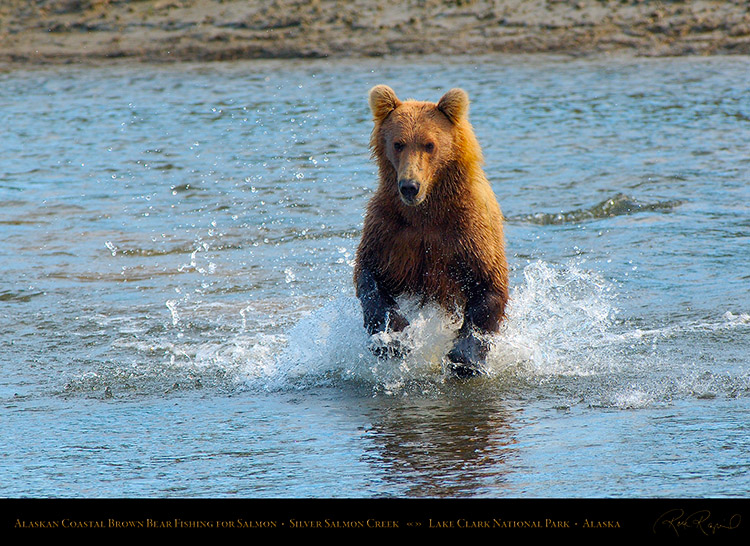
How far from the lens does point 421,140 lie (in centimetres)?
605

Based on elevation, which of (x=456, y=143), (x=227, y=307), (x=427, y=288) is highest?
(x=456, y=143)

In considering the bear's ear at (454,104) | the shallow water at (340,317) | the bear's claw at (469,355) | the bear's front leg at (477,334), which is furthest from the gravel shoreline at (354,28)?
the bear's claw at (469,355)

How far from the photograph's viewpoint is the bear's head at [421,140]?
601cm

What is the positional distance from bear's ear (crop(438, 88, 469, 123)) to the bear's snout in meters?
0.62

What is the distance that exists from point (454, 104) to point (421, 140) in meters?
0.35

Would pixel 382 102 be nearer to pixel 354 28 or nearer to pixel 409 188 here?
pixel 409 188

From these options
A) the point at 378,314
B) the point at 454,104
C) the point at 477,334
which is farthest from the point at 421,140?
the point at 477,334

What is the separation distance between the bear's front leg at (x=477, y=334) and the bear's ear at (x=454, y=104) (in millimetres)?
985

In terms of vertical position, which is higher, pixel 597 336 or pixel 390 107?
pixel 390 107
